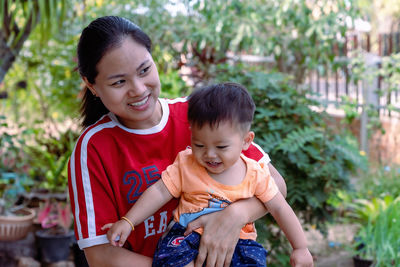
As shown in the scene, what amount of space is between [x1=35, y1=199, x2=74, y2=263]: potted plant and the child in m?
2.38

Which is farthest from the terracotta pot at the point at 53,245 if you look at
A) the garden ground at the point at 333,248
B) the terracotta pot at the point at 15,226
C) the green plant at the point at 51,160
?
the garden ground at the point at 333,248

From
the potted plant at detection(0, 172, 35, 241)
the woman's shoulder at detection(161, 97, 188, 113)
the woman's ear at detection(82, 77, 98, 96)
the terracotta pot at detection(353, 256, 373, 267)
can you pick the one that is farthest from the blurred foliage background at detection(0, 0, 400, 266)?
the woman's ear at detection(82, 77, 98, 96)

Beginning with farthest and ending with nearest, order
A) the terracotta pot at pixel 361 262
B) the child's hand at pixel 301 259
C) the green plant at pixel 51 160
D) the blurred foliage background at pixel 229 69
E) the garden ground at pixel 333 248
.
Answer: the green plant at pixel 51 160, the garden ground at pixel 333 248, the terracotta pot at pixel 361 262, the blurred foliage background at pixel 229 69, the child's hand at pixel 301 259

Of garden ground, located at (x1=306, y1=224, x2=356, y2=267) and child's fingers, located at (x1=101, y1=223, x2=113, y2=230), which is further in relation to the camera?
garden ground, located at (x1=306, y1=224, x2=356, y2=267)

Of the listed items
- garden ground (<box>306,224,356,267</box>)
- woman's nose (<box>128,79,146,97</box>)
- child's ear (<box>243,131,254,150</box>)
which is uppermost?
woman's nose (<box>128,79,146,97</box>)

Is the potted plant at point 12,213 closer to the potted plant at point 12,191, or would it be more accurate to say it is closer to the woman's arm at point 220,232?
the potted plant at point 12,191

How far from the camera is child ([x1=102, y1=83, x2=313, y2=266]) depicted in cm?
159

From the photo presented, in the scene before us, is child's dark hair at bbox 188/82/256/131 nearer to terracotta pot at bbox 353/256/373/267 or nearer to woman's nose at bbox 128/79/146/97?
woman's nose at bbox 128/79/146/97

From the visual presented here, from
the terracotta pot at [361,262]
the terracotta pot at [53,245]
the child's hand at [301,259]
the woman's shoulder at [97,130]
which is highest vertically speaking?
the woman's shoulder at [97,130]

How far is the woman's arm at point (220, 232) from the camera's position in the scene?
162 centimetres

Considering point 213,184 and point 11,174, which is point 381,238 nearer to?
point 213,184

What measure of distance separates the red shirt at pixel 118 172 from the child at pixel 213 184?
7 cm

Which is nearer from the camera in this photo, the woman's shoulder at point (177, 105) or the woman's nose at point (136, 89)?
the woman's nose at point (136, 89)

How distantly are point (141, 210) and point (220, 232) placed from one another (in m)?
0.27
